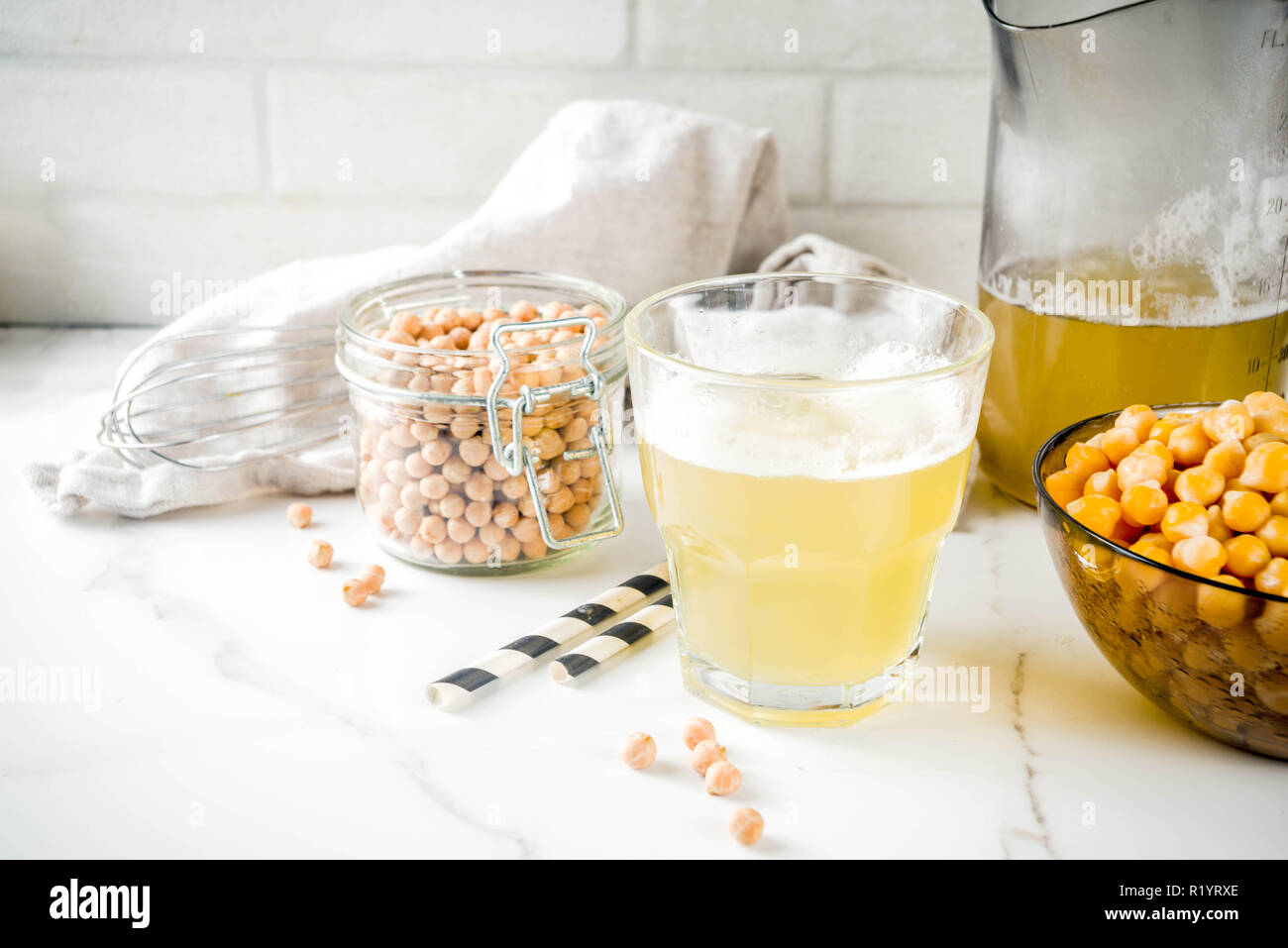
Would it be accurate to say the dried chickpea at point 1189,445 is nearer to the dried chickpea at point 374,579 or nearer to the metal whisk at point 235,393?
the dried chickpea at point 374,579

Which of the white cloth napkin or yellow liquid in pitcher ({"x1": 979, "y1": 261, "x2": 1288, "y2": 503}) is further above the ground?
the white cloth napkin

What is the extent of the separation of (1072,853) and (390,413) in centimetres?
45

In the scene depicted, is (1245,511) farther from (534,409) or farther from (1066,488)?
(534,409)

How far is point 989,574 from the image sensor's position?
755 mm

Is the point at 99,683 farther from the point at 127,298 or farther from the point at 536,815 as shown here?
the point at 127,298

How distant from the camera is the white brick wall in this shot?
3.37 feet

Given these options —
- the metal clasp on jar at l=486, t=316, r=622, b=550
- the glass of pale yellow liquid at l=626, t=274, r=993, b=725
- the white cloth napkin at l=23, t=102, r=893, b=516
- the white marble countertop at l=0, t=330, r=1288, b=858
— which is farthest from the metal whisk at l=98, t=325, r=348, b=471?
the glass of pale yellow liquid at l=626, t=274, r=993, b=725

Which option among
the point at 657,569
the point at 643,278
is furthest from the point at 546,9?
the point at 657,569

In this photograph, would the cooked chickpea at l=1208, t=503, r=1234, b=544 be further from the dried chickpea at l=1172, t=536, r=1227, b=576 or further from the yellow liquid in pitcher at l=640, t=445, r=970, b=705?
the yellow liquid in pitcher at l=640, t=445, r=970, b=705

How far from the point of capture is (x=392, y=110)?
106 cm

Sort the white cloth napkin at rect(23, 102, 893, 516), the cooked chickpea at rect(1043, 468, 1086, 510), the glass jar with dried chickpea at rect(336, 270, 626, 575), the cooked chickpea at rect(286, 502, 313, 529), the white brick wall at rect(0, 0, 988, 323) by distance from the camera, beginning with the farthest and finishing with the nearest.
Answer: the white brick wall at rect(0, 0, 988, 323)
the white cloth napkin at rect(23, 102, 893, 516)
the cooked chickpea at rect(286, 502, 313, 529)
the glass jar with dried chickpea at rect(336, 270, 626, 575)
the cooked chickpea at rect(1043, 468, 1086, 510)

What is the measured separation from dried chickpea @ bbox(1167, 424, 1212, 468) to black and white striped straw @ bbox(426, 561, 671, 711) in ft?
0.96

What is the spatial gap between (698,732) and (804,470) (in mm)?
140

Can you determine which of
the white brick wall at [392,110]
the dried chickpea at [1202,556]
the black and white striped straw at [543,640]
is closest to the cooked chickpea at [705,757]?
the black and white striped straw at [543,640]
